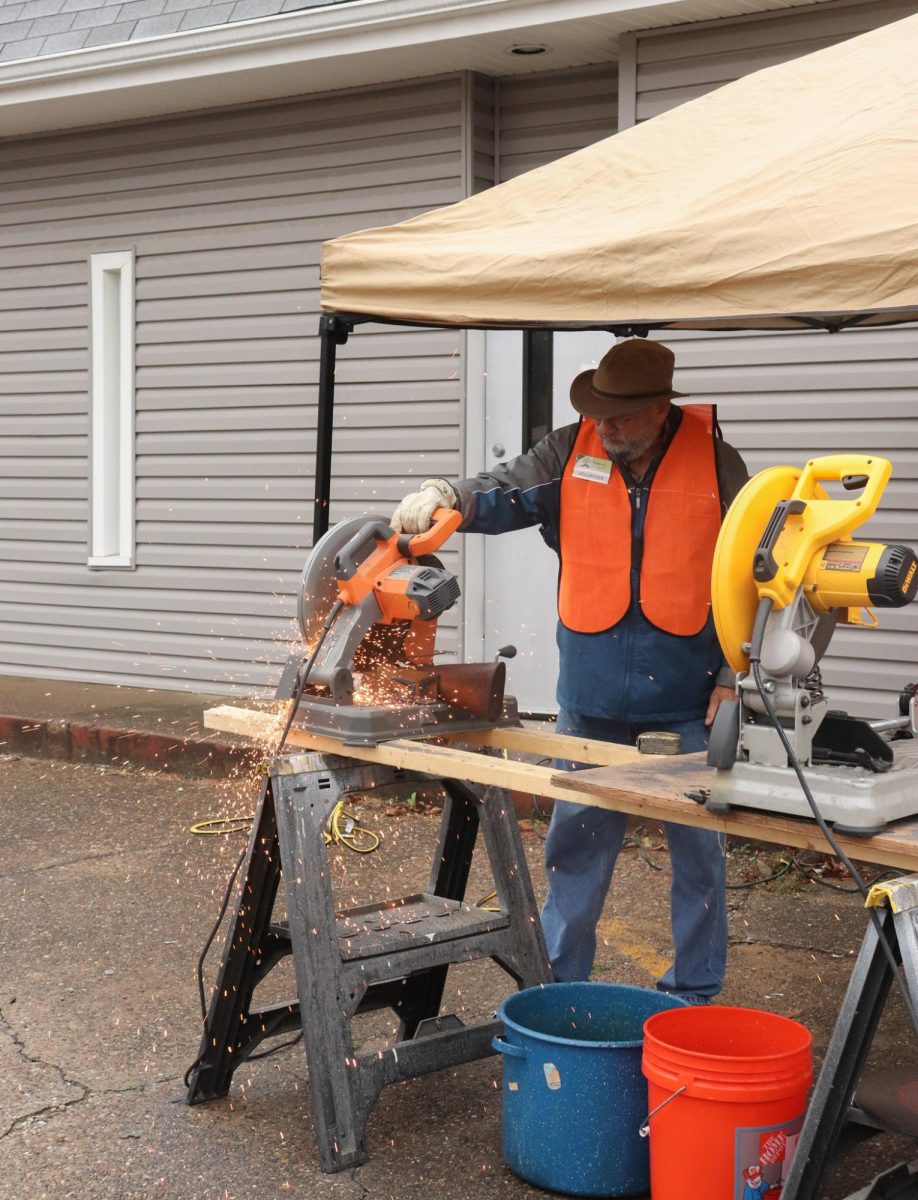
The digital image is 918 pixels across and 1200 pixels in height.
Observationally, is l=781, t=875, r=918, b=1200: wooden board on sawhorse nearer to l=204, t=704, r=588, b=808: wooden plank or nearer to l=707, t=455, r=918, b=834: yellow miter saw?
l=707, t=455, r=918, b=834: yellow miter saw

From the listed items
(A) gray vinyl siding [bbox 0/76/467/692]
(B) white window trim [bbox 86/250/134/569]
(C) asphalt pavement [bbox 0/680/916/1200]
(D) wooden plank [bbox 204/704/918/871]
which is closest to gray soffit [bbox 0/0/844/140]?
(A) gray vinyl siding [bbox 0/76/467/692]

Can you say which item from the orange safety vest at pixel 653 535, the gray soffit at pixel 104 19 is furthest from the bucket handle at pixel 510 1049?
the gray soffit at pixel 104 19

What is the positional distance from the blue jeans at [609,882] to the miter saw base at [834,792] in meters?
1.49

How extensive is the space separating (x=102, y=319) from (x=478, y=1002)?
22.0 feet

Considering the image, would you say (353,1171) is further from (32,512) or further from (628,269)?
(32,512)

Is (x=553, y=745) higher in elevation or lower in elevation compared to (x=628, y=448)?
lower

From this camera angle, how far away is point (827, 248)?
344 cm

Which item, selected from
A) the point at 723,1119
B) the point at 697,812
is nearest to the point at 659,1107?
the point at 723,1119

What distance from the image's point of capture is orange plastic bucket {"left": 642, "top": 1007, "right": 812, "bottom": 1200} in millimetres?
3414

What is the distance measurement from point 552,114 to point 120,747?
4.46m

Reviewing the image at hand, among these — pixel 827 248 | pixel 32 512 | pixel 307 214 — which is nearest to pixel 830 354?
pixel 307 214

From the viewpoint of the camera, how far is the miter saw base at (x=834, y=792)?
3109mm

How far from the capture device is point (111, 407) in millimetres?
10594

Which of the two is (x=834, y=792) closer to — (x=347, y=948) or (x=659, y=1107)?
(x=659, y=1107)
